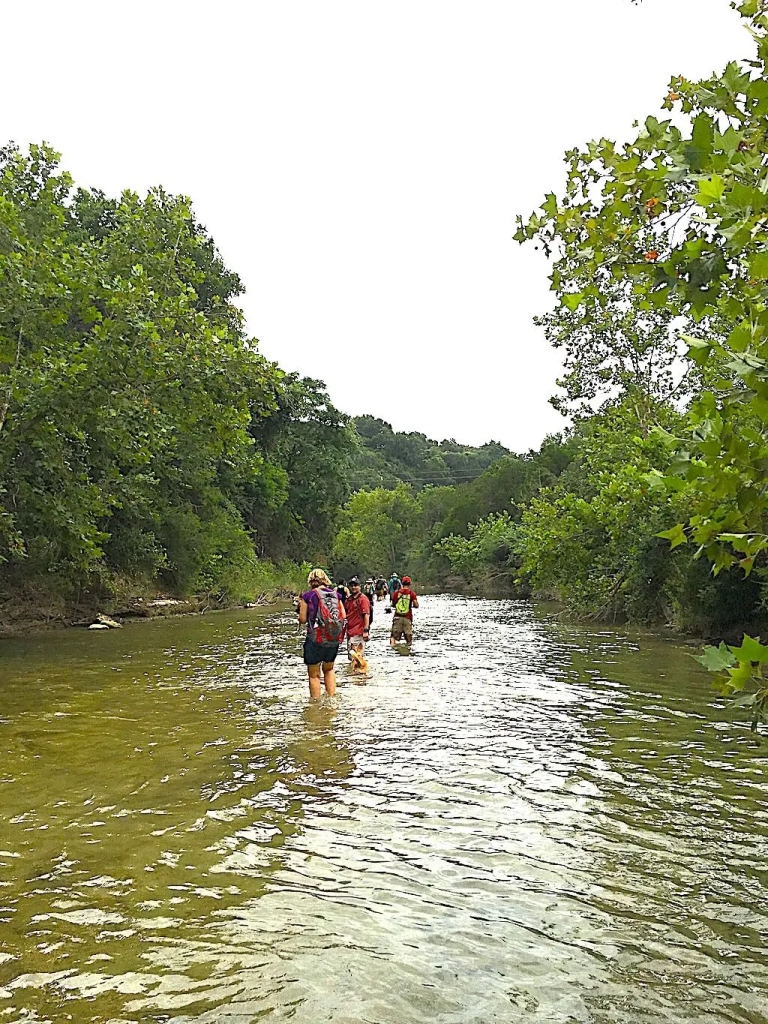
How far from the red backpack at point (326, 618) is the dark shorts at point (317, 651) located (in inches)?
2.8

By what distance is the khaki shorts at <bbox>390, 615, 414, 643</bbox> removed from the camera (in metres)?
20.5

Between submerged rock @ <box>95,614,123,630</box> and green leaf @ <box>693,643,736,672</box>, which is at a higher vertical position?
green leaf @ <box>693,643,736,672</box>

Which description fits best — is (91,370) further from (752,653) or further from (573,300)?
(752,653)

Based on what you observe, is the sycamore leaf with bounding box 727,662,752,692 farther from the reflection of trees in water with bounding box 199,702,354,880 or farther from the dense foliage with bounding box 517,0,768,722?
the reflection of trees in water with bounding box 199,702,354,880

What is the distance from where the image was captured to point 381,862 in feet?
18.6

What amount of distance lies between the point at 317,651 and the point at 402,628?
28.7 feet

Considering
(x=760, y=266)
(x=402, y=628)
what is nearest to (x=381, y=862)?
(x=760, y=266)

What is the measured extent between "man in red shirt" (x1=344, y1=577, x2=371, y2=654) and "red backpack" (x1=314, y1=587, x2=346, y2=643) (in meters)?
3.51

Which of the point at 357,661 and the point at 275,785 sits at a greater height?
the point at 357,661

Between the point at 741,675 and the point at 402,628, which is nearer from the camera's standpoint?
the point at 741,675

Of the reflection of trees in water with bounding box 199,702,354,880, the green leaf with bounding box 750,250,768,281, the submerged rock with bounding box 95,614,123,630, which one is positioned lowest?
the reflection of trees in water with bounding box 199,702,354,880

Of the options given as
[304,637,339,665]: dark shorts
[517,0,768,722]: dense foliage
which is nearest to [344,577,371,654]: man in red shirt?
[304,637,339,665]: dark shorts

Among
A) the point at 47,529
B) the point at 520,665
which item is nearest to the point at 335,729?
the point at 520,665

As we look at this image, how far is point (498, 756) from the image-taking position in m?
8.77
